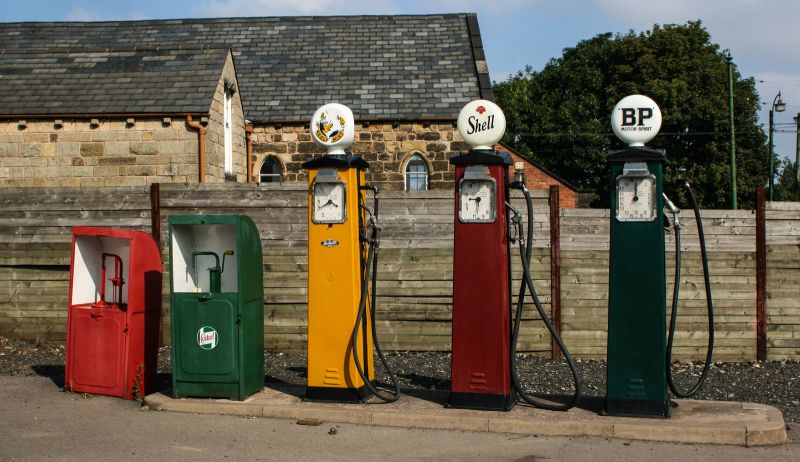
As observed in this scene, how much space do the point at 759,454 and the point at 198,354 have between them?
4.45 m

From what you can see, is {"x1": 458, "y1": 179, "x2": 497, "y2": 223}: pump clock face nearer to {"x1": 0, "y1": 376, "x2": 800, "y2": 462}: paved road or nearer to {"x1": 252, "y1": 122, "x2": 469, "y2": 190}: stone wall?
{"x1": 0, "y1": 376, "x2": 800, "y2": 462}: paved road

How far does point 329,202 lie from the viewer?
24.4 feet

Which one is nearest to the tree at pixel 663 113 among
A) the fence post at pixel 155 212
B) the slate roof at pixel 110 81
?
the slate roof at pixel 110 81

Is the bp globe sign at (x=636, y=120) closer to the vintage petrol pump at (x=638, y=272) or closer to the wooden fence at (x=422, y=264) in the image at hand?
the vintage petrol pump at (x=638, y=272)

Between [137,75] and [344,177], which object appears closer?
[344,177]

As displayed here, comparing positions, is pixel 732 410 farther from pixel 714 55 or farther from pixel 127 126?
pixel 714 55

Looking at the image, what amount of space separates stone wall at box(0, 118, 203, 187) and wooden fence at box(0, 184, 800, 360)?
5736mm

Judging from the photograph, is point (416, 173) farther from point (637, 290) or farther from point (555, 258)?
point (637, 290)

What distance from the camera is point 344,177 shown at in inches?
292

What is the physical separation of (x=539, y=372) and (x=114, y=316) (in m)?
4.31

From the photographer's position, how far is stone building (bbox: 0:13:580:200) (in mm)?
16656

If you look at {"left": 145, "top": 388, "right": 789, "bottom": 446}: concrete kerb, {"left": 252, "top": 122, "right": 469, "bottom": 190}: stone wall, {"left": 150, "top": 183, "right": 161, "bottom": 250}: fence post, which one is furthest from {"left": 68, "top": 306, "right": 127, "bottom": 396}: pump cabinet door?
{"left": 252, "top": 122, "right": 469, "bottom": 190}: stone wall

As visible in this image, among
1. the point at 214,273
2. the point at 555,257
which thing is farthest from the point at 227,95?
the point at 214,273

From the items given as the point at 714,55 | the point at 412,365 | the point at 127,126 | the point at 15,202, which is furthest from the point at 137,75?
the point at 714,55
